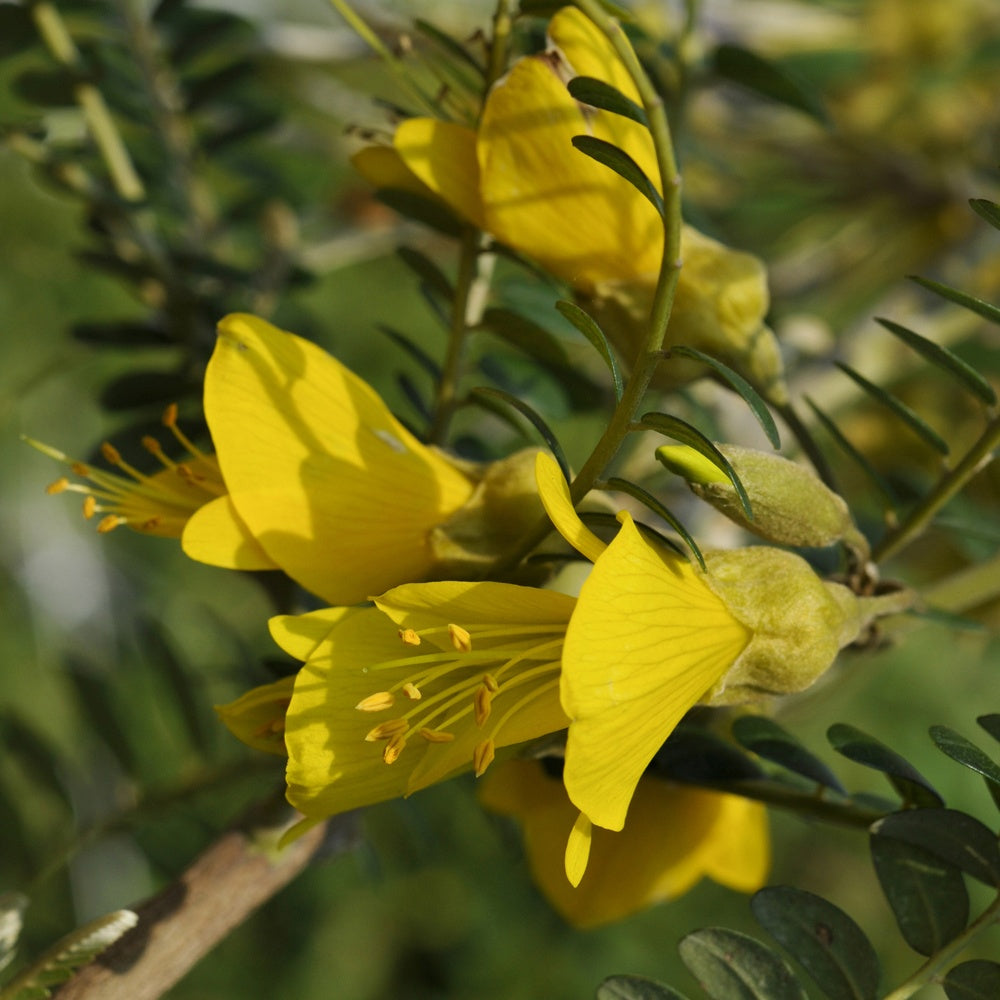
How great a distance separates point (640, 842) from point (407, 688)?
26 cm

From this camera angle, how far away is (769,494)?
20.0 inches

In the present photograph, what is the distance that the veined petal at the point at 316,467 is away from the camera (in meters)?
0.53

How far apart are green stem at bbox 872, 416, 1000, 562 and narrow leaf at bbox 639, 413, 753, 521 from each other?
152mm

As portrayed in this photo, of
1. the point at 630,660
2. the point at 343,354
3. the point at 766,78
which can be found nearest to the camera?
the point at 630,660

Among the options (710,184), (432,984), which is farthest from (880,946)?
(710,184)

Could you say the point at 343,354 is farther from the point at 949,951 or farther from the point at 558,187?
the point at 949,951

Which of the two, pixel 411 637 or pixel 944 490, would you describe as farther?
pixel 944 490

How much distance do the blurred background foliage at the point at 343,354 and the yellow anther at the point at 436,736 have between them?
155mm

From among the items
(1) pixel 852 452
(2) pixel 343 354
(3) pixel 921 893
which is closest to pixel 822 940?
(3) pixel 921 893

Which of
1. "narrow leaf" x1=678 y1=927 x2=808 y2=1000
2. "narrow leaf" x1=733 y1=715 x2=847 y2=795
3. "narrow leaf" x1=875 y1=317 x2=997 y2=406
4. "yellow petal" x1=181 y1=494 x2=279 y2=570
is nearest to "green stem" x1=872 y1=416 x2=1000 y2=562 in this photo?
"narrow leaf" x1=875 y1=317 x2=997 y2=406

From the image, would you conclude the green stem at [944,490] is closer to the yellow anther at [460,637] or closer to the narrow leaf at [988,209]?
the narrow leaf at [988,209]

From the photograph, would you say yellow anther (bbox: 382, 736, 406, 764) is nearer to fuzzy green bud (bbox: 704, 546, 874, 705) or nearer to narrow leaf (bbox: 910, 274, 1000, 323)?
fuzzy green bud (bbox: 704, 546, 874, 705)

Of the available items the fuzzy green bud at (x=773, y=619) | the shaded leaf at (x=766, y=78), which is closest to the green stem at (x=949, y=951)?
the fuzzy green bud at (x=773, y=619)

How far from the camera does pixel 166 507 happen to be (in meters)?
0.59
